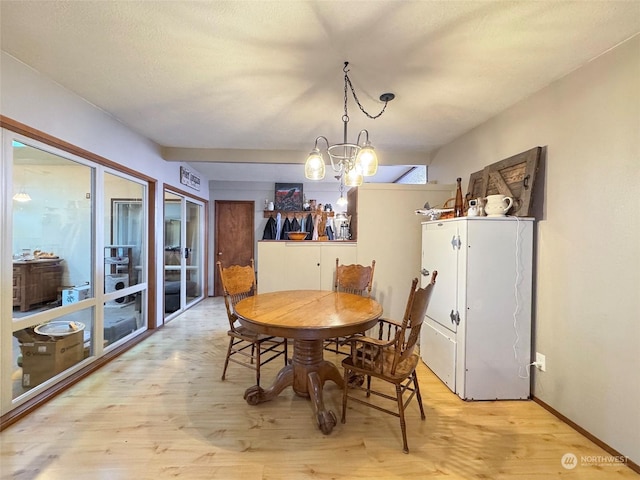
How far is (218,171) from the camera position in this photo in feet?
16.5

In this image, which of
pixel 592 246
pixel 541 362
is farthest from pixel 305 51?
pixel 541 362

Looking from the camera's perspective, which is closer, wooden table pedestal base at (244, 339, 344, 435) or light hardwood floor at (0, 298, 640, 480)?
light hardwood floor at (0, 298, 640, 480)

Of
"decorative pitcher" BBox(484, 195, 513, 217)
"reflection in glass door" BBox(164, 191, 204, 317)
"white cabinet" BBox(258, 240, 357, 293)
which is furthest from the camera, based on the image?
"reflection in glass door" BBox(164, 191, 204, 317)

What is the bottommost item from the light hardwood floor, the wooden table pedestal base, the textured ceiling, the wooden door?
the light hardwood floor

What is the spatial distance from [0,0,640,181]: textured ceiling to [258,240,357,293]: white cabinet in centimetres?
138

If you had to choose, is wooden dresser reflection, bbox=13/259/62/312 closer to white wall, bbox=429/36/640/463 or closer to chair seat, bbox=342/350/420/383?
chair seat, bbox=342/350/420/383

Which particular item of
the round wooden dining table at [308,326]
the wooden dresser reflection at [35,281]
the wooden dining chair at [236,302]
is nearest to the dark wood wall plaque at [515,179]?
the round wooden dining table at [308,326]

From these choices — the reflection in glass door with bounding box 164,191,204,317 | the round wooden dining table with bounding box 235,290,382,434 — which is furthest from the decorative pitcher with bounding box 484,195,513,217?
the reflection in glass door with bounding box 164,191,204,317

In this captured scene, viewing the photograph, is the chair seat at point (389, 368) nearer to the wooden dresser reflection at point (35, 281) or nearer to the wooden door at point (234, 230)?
the wooden dresser reflection at point (35, 281)

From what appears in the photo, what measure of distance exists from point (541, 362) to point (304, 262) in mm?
2292

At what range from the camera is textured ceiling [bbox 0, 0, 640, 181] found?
142cm

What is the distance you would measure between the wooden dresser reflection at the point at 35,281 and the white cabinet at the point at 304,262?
1795 mm

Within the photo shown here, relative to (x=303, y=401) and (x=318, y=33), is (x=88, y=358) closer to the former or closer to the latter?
(x=303, y=401)

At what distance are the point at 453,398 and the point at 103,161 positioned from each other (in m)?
3.67
